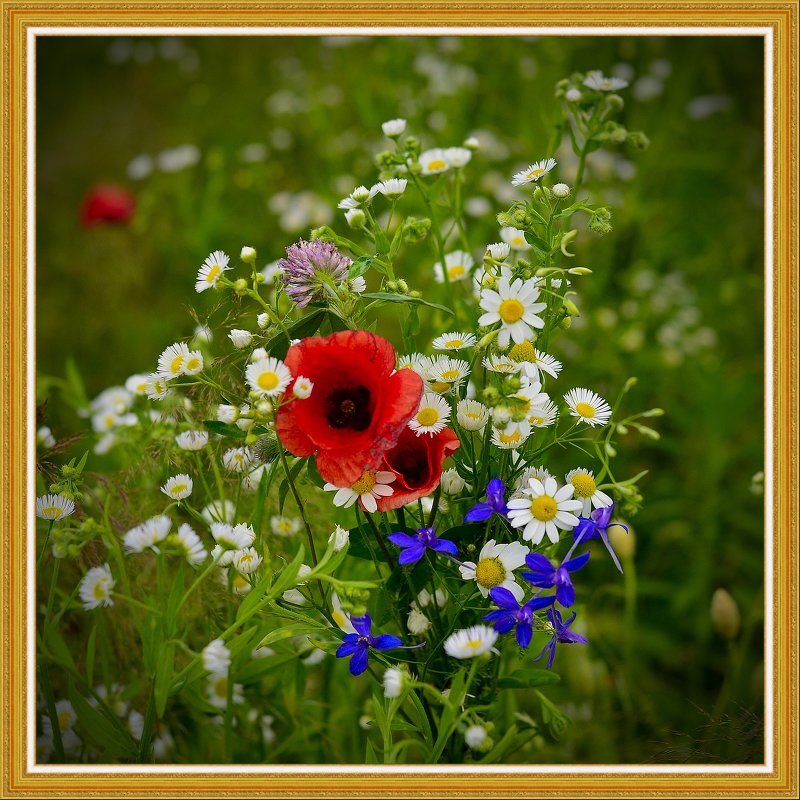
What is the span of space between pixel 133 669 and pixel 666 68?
55.5 inches

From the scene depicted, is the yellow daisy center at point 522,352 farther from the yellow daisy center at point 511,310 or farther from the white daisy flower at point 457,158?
the white daisy flower at point 457,158

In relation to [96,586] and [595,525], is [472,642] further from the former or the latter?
[96,586]

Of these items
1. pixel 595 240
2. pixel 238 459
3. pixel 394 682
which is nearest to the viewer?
pixel 394 682

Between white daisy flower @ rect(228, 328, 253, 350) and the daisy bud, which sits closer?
white daisy flower @ rect(228, 328, 253, 350)

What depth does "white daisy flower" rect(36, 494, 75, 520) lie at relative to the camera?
1.86 feet

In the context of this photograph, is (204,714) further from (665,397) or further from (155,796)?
(665,397)

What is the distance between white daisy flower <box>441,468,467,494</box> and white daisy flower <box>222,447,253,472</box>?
5.7 inches

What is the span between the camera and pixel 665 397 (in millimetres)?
1246

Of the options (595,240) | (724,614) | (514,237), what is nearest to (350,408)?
(514,237)

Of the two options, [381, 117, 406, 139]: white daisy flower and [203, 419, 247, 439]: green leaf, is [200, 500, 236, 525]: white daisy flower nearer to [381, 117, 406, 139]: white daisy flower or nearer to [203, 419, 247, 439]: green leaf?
[203, 419, 247, 439]: green leaf

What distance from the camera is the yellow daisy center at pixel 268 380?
1.52 ft

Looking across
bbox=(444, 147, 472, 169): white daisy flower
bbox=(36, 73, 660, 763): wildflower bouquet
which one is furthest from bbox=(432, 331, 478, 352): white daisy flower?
bbox=(444, 147, 472, 169): white daisy flower

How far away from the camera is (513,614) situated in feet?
1.59

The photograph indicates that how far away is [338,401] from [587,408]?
176 millimetres
